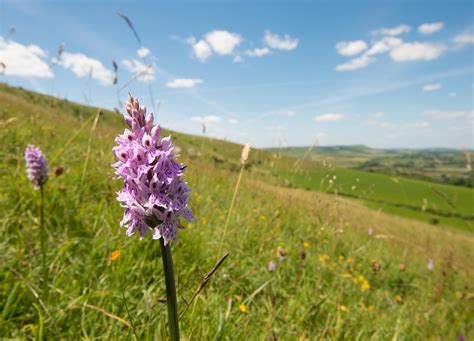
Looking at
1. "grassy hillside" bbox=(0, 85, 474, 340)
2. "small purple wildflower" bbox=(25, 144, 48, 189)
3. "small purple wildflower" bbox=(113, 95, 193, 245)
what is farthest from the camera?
"small purple wildflower" bbox=(25, 144, 48, 189)

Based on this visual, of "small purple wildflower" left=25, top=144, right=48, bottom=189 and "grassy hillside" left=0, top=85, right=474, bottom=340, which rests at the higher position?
"small purple wildflower" left=25, top=144, right=48, bottom=189

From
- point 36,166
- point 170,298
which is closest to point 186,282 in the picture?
point 36,166

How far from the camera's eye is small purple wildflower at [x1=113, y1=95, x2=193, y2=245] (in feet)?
Result: 3.96

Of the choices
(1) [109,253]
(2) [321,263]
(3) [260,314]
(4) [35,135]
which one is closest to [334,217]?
(2) [321,263]

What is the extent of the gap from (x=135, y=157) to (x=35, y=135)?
8.57 metres

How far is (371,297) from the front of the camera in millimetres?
4637

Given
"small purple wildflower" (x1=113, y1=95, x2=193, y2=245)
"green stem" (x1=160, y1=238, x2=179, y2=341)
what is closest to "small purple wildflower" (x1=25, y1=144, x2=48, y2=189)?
"small purple wildflower" (x1=113, y1=95, x2=193, y2=245)

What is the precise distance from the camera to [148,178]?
126 centimetres

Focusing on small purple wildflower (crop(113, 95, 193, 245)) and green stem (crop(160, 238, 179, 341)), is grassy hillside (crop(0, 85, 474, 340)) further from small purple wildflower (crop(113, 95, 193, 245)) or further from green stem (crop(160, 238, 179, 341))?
small purple wildflower (crop(113, 95, 193, 245))

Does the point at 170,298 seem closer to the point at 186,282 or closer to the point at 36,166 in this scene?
the point at 186,282

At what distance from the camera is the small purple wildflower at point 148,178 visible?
3.96 ft

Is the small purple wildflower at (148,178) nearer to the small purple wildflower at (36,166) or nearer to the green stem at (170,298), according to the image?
the green stem at (170,298)

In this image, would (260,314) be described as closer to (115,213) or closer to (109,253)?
(109,253)

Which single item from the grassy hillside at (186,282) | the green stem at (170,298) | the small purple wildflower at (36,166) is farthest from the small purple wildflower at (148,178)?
the small purple wildflower at (36,166)
